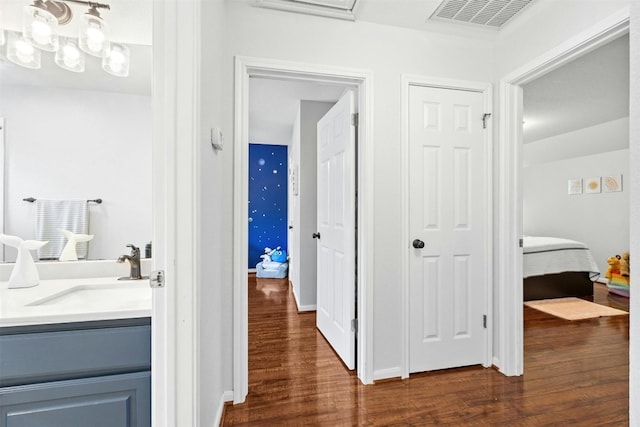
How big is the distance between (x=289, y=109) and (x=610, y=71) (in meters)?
3.40

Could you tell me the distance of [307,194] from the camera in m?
3.61

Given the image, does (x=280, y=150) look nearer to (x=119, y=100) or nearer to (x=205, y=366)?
(x=119, y=100)

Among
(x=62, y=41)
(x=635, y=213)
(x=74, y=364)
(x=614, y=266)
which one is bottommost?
(x=614, y=266)

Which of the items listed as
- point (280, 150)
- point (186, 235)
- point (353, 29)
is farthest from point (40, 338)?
point (280, 150)

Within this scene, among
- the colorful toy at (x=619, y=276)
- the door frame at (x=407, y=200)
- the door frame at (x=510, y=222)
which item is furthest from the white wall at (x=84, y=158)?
the colorful toy at (x=619, y=276)

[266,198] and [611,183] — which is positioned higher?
[611,183]

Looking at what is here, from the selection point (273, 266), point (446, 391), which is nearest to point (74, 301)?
point (446, 391)

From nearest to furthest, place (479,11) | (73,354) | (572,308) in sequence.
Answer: (73,354) < (479,11) < (572,308)

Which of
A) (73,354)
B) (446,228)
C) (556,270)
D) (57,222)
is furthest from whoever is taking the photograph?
(556,270)

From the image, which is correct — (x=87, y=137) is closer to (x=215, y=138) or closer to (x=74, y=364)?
(x=215, y=138)

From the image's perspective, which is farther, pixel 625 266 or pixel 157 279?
pixel 625 266

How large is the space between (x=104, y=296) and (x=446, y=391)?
6.53 feet

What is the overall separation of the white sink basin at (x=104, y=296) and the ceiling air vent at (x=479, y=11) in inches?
89.9

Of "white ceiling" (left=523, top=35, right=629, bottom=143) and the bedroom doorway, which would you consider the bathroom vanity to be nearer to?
"white ceiling" (left=523, top=35, right=629, bottom=143)
